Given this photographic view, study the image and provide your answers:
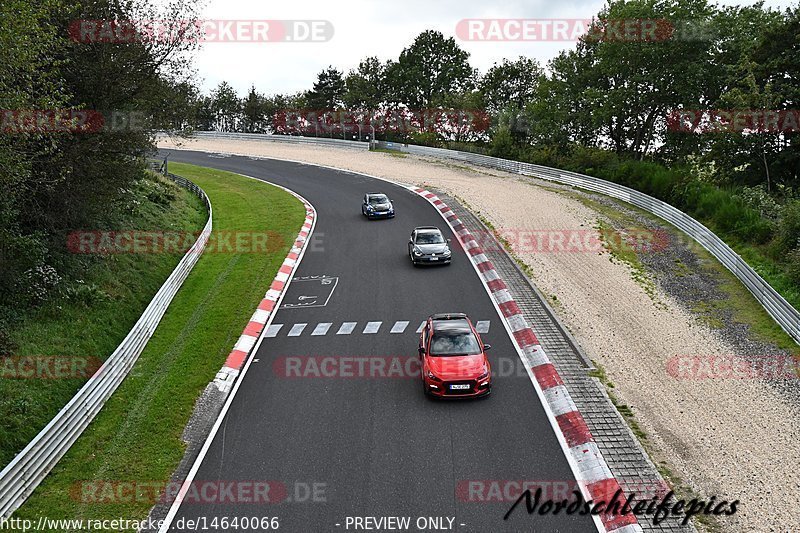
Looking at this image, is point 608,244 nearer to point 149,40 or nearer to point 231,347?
point 231,347

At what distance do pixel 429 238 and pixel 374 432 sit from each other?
38.5ft

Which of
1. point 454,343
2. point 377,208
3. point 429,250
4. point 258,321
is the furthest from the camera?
point 377,208

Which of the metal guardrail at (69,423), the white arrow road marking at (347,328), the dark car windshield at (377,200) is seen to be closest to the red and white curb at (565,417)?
the white arrow road marking at (347,328)

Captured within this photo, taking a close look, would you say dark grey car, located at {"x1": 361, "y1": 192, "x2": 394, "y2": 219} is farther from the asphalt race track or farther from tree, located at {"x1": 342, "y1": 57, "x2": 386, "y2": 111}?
tree, located at {"x1": 342, "y1": 57, "x2": 386, "y2": 111}

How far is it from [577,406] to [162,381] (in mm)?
10289

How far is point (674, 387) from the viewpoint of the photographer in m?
14.0

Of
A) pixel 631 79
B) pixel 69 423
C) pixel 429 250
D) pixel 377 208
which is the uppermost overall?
pixel 631 79

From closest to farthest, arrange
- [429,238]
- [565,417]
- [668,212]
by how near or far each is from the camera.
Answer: [565,417], [429,238], [668,212]

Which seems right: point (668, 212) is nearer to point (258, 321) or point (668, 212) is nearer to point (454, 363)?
point (454, 363)

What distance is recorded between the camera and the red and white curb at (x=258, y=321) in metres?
14.5

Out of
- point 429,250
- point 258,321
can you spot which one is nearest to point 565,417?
point 258,321

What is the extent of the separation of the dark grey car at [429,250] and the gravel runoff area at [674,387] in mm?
3466

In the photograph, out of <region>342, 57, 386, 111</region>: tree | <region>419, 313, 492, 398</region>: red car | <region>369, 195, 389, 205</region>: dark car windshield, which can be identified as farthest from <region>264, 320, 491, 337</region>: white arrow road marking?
<region>342, 57, 386, 111</region>: tree

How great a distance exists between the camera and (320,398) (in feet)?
44.3
